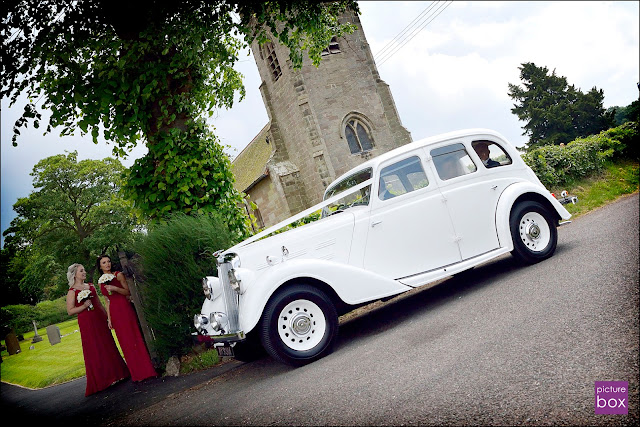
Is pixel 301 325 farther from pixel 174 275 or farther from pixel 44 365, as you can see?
pixel 44 365

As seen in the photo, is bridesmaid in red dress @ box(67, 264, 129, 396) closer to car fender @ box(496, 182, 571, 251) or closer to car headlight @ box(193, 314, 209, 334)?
car headlight @ box(193, 314, 209, 334)

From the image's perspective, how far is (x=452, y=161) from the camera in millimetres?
5918

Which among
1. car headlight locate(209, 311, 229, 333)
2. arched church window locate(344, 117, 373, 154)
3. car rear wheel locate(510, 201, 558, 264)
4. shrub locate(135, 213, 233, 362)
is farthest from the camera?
arched church window locate(344, 117, 373, 154)

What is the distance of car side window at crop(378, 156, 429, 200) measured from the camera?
18.1ft

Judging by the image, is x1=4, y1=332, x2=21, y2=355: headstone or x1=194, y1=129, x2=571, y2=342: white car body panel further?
x1=4, y1=332, x2=21, y2=355: headstone

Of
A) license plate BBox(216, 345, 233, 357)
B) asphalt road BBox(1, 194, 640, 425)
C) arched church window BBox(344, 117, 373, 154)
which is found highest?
arched church window BBox(344, 117, 373, 154)

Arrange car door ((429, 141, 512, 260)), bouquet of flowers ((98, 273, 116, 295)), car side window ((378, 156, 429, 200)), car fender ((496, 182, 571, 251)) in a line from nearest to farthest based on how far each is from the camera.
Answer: car side window ((378, 156, 429, 200)) < car door ((429, 141, 512, 260)) < car fender ((496, 182, 571, 251)) < bouquet of flowers ((98, 273, 116, 295))

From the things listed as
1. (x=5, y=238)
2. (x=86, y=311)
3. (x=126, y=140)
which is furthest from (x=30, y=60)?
(x=5, y=238)

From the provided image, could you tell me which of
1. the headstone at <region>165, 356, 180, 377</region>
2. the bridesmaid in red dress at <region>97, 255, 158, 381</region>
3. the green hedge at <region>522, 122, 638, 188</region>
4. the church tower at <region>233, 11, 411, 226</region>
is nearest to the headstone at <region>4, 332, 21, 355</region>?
the church tower at <region>233, 11, 411, 226</region>

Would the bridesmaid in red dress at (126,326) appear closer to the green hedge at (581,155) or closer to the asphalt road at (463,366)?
the asphalt road at (463,366)

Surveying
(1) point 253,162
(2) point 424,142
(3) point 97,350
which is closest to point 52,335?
(3) point 97,350

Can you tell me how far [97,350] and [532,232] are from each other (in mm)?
6950

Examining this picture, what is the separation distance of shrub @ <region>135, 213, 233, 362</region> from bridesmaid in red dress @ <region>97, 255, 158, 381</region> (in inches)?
14.9

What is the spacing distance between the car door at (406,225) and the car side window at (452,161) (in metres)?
0.24
